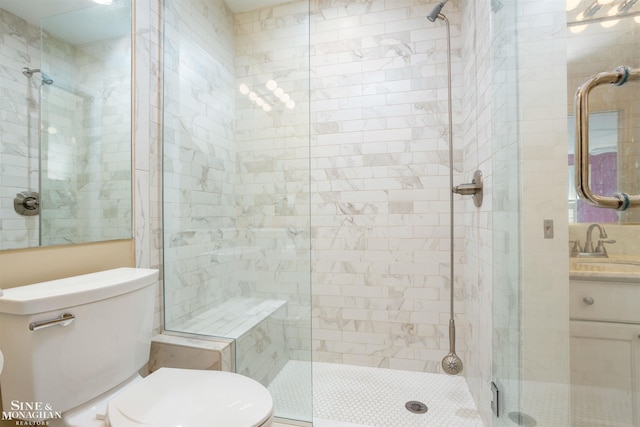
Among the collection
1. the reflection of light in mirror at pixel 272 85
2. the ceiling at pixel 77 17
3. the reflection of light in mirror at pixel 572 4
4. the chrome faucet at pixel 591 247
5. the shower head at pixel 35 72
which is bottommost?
the chrome faucet at pixel 591 247

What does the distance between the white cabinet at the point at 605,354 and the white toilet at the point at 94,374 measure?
3.30 feet

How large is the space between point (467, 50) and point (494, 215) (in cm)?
108

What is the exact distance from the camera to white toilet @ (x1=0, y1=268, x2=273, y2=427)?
2.67 feet

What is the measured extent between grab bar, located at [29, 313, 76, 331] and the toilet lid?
0.92 ft

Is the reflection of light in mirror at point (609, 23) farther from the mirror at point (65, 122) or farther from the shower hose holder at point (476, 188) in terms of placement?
the mirror at point (65, 122)

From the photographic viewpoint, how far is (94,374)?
96 centimetres

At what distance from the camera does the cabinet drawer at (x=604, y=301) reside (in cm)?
85

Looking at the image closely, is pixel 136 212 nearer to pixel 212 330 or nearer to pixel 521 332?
pixel 212 330

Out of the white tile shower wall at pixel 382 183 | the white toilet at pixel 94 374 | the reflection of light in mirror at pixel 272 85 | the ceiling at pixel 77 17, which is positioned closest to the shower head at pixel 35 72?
the ceiling at pixel 77 17

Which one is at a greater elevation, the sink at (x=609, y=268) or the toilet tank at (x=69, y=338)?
the sink at (x=609, y=268)

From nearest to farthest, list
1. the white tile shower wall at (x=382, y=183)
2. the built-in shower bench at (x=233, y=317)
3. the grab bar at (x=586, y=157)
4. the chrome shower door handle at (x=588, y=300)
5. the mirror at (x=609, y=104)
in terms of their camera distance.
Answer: the grab bar at (x=586, y=157), the mirror at (x=609, y=104), the chrome shower door handle at (x=588, y=300), the built-in shower bench at (x=233, y=317), the white tile shower wall at (x=382, y=183)

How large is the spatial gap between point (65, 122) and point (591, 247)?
74.8 inches

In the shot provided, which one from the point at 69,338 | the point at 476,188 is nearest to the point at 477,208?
the point at 476,188

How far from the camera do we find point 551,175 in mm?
975
